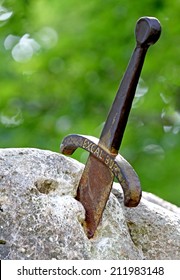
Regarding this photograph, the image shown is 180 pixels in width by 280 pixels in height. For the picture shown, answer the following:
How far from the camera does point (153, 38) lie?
1.60m

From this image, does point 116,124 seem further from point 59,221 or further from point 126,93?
point 59,221

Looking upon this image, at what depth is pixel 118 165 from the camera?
→ 60.6 inches

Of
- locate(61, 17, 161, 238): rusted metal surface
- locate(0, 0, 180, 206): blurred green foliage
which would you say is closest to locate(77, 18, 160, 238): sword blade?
locate(61, 17, 161, 238): rusted metal surface

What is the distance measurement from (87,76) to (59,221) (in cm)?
266

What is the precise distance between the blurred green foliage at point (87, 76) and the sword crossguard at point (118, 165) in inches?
81.6

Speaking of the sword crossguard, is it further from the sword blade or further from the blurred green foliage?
the blurred green foliage

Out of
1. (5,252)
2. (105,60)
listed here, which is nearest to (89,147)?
(5,252)

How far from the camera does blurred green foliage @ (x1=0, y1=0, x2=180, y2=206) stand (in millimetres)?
3879

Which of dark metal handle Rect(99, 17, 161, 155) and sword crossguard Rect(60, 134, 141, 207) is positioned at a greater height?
dark metal handle Rect(99, 17, 161, 155)

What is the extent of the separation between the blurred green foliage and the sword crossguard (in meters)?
2.07

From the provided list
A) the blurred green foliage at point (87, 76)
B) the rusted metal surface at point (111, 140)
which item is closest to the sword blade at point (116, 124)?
the rusted metal surface at point (111, 140)

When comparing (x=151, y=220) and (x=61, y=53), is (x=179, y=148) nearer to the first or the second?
(x=61, y=53)

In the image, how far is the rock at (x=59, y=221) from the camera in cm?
151

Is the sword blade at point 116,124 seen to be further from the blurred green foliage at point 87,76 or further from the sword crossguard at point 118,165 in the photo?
the blurred green foliage at point 87,76
